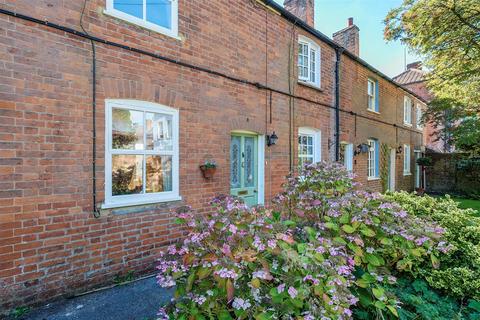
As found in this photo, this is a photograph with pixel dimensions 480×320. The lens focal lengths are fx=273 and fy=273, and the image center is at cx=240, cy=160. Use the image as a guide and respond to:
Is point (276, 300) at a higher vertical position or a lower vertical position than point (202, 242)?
lower

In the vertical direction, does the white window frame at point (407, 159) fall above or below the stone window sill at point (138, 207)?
above

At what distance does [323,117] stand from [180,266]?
730cm

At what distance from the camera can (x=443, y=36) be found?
8.48 m

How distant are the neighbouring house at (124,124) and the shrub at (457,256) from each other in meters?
3.50

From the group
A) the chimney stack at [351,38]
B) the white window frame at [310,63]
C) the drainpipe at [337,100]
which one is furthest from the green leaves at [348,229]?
the chimney stack at [351,38]

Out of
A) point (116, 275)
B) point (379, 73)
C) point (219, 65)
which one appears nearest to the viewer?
point (116, 275)

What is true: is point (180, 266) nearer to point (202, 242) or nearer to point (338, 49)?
point (202, 242)

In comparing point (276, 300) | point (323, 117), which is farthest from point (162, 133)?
point (323, 117)

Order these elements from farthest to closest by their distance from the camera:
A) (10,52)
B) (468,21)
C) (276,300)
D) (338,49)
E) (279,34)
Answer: (338,49), (468,21), (279,34), (10,52), (276,300)

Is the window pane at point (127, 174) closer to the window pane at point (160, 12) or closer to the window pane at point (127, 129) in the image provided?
the window pane at point (127, 129)

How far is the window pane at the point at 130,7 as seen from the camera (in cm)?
407

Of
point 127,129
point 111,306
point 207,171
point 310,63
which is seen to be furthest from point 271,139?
point 111,306

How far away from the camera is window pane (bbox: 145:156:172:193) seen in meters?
4.42

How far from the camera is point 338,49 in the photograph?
8711 millimetres
